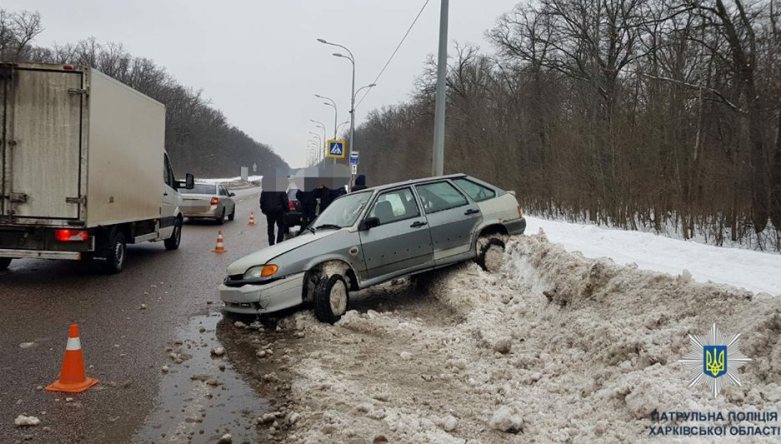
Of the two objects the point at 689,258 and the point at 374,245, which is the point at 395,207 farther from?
the point at 689,258

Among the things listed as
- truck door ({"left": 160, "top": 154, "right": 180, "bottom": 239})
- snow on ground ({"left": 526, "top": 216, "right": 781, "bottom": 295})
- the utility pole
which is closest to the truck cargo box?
truck door ({"left": 160, "top": 154, "right": 180, "bottom": 239})

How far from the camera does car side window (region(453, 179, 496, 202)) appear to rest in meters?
8.23

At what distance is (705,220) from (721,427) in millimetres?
11077

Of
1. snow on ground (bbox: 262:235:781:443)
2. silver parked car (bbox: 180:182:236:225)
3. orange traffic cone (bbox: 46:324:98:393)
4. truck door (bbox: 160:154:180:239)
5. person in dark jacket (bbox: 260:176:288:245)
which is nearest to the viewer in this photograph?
snow on ground (bbox: 262:235:781:443)

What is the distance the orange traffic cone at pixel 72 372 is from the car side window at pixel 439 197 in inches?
177

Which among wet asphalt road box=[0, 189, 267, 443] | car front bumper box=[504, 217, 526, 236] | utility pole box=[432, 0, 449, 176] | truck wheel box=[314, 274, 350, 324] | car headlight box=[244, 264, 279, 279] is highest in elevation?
utility pole box=[432, 0, 449, 176]

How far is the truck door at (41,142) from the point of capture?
325 inches

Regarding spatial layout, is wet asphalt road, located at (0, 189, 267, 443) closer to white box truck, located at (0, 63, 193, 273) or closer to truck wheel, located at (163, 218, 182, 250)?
white box truck, located at (0, 63, 193, 273)

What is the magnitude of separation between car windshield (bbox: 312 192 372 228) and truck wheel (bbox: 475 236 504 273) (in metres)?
1.75

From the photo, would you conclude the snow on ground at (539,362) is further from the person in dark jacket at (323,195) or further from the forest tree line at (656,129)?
the forest tree line at (656,129)

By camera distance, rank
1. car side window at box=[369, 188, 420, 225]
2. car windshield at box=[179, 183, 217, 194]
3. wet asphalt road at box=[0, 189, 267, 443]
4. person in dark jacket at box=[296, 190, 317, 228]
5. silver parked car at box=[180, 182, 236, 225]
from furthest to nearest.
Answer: car windshield at box=[179, 183, 217, 194]
silver parked car at box=[180, 182, 236, 225]
person in dark jacket at box=[296, 190, 317, 228]
car side window at box=[369, 188, 420, 225]
wet asphalt road at box=[0, 189, 267, 443]

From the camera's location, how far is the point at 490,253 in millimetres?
7824

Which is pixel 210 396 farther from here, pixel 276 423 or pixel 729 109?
pixel 729 109

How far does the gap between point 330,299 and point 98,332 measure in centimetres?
259
